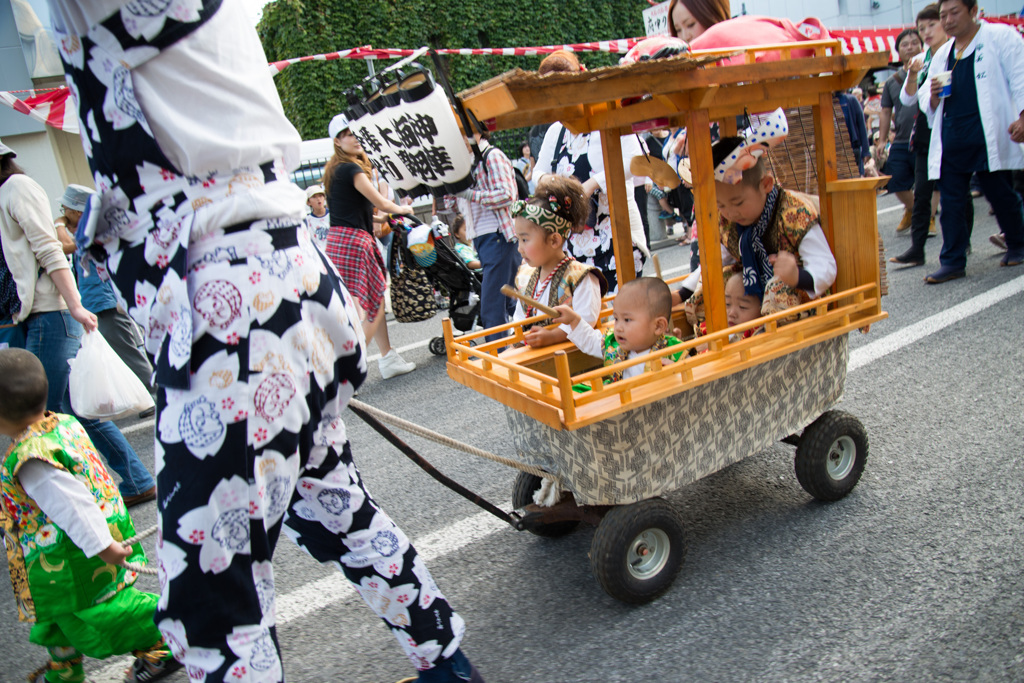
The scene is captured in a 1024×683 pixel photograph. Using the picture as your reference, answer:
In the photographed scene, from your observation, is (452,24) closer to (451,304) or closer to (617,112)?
(451,304)

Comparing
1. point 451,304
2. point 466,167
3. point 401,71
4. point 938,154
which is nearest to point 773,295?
point 466,167

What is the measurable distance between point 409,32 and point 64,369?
1885 centimetres

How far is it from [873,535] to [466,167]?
232cm

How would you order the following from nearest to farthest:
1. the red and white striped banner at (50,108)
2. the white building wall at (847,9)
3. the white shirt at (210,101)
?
the white shirt at (210,101) < the red and white striped banner at (50,108) < the white building wall at (847,9)

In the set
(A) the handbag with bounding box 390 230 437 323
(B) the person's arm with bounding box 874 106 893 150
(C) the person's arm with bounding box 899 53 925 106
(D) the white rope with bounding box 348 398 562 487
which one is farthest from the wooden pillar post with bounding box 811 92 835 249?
(B) the person's arm with bounding box 874 106 893 150

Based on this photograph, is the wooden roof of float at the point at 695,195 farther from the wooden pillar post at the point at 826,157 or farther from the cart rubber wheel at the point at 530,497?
the cart rubber wheel at the point at 530,497

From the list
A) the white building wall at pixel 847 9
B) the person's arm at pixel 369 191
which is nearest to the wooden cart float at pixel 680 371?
the person's arm at pixel 369 191

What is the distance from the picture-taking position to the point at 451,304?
5637mm

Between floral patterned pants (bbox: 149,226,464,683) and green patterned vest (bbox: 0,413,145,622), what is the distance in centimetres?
98

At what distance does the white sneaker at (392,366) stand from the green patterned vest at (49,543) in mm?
3221

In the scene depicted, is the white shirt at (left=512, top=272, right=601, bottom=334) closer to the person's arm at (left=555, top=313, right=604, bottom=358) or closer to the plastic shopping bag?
the person's arm at (left=555, top=313, right=604, bottom=358)

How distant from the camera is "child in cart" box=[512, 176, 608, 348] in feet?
9.59

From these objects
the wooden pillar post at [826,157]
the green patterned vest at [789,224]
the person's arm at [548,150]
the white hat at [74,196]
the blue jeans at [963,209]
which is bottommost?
the blue jeans at [963,209]

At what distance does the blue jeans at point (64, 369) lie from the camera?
3518mm
